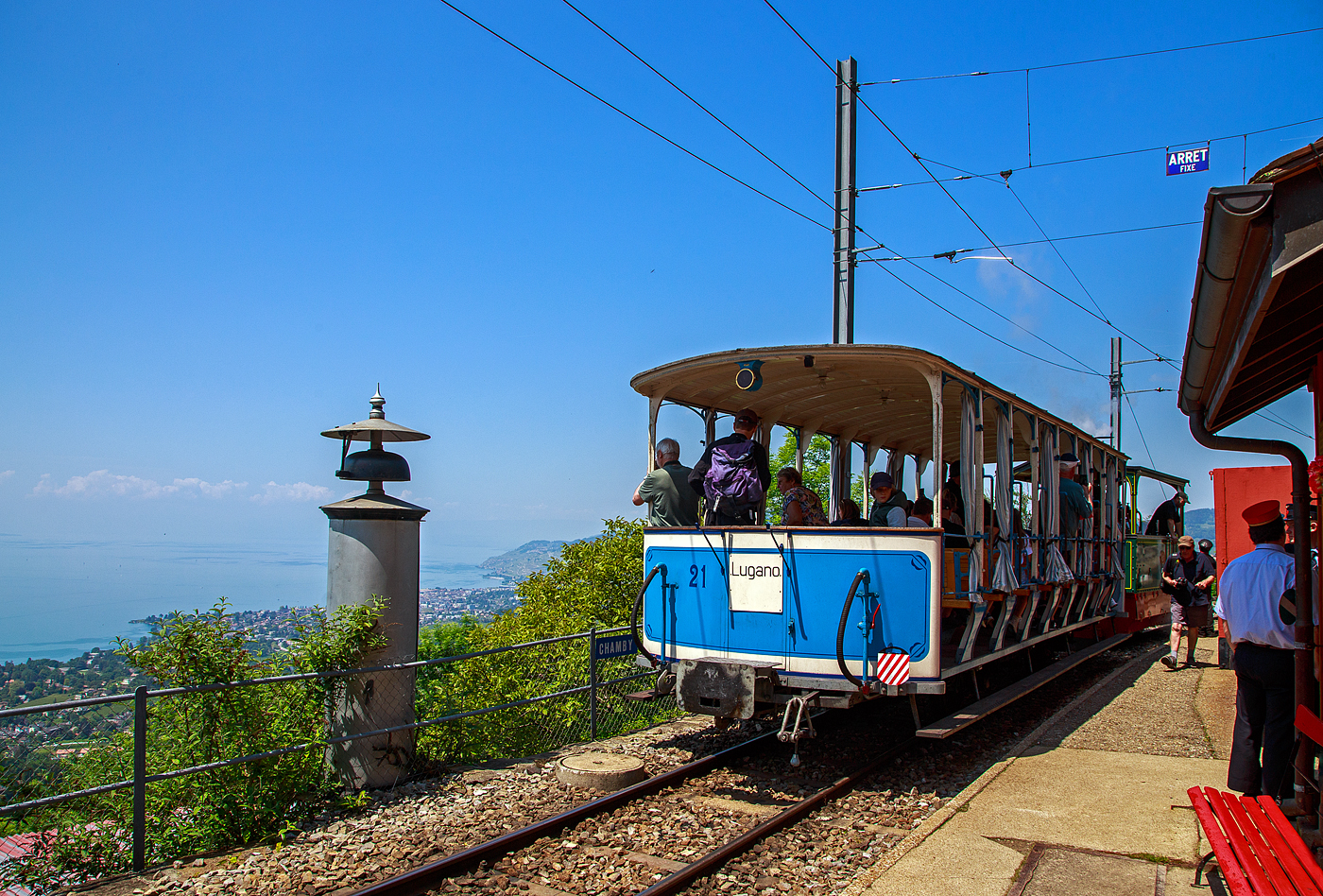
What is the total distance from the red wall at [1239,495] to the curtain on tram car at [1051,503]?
264 inches

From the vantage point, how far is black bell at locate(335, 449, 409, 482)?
7.02 metres

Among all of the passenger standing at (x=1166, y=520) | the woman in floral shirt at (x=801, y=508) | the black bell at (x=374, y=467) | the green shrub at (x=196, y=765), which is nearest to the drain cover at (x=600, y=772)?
the green shrub at (x=196, y=765)

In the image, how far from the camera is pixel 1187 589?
11.6m

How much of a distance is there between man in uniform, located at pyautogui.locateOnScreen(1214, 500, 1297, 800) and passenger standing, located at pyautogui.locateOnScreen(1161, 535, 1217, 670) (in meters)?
7.51

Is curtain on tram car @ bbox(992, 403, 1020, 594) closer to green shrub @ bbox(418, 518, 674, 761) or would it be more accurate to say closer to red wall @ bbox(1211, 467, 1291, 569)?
green shrub @ bbox(418, 518, 674, 761)

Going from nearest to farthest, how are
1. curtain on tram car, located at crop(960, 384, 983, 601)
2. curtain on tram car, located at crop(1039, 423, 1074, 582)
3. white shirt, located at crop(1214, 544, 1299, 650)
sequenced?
1. white shirt, located at crop(1214, 544, 1299, 650)
2. curtain on tram car, located at crop(960, 384, 983, 601)
3. curtain on tram car, located at crop(1039, 423, 1074, 582)

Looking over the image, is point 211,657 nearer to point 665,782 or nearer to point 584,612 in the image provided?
point 665,782

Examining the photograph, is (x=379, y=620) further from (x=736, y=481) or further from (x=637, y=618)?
(x=736, y=481)

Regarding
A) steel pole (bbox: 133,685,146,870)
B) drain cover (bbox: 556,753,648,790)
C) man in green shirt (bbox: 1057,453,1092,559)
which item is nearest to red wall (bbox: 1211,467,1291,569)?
man in green shirt (bbox: 1057,453,1092,559)

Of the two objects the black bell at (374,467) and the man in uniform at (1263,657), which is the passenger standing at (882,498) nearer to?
the man in uniform at (1263,657)

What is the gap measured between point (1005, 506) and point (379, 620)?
5558 millimetres

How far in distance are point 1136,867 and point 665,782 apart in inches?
122

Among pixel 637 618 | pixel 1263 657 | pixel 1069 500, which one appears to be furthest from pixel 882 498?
pixel 1069 500

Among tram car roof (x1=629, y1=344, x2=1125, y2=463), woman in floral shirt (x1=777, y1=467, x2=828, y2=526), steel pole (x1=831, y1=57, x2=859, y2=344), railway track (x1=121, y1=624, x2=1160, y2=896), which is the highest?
steel pole (x1=831, y1=57, x2=859, y2=344)
